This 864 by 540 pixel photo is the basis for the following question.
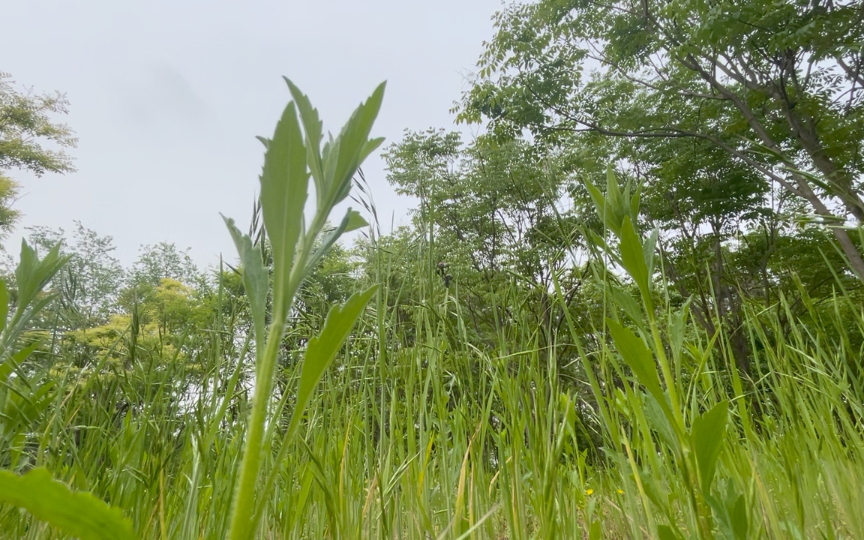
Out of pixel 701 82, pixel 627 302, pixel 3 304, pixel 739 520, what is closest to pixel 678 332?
pixel 627 302

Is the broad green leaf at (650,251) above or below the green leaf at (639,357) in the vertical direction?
above

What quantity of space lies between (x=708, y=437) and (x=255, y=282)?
0.55m

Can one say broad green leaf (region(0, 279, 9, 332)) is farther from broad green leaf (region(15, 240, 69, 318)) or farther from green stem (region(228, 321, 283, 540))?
green stem (region(228, 321, 283, 540))

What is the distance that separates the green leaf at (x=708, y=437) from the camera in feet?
1.93

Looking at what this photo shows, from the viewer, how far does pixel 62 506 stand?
252 millimetres

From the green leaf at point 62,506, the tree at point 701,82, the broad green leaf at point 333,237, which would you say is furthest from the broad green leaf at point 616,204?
the tree at point 701,82

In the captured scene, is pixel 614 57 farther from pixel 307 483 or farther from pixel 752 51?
pixel 307 483

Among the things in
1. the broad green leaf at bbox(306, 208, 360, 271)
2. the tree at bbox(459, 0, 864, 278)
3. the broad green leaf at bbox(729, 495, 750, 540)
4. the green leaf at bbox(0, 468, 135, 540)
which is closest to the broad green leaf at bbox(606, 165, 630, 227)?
the broad green leaf at bbox(729, 495, 750, 540)

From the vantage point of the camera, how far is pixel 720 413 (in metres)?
0.59

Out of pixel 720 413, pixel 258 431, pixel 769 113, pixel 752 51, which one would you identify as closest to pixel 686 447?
pixel 720 413

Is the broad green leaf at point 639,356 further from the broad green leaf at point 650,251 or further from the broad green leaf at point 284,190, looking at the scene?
the broad green leaf at point 284,190

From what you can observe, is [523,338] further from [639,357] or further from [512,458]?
[639,357]

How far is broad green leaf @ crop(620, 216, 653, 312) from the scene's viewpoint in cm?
68

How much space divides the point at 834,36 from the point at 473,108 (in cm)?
534
